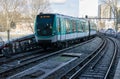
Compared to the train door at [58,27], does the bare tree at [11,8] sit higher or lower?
higher

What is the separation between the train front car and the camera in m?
28.1

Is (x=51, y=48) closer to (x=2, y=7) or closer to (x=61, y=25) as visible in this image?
(x=61, y=25)

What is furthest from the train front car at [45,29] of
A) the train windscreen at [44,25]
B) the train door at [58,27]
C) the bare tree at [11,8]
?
the bare tree at [11,8]

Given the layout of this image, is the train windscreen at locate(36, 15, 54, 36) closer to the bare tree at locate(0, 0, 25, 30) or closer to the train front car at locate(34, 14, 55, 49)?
the train front car at locate(34, 14, 55, 49)

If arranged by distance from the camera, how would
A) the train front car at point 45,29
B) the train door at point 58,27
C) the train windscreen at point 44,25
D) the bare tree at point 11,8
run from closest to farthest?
the train front car at point 45,29 → the train windscreen at point 44,25 → the train door at point 58,27 → the bare tree at point 11,8

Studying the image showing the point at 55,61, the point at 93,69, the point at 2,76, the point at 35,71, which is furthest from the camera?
the point at 55,61

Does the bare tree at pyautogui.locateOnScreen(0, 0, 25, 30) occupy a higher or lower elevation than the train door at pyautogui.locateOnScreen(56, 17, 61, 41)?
higher

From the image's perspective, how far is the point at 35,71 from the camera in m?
16.9

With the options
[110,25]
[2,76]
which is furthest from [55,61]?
[110,25]

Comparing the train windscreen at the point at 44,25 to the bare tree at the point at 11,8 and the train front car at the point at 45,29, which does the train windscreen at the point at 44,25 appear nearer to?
the train front car at the point at 45,29

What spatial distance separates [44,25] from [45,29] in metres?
0.35

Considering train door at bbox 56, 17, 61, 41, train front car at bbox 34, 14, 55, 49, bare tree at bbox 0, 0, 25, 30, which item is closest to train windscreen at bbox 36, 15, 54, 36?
train front car at bbox 34, 14, 55, 49

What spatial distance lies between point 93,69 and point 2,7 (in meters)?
57.7

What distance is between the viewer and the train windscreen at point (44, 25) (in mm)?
28281
